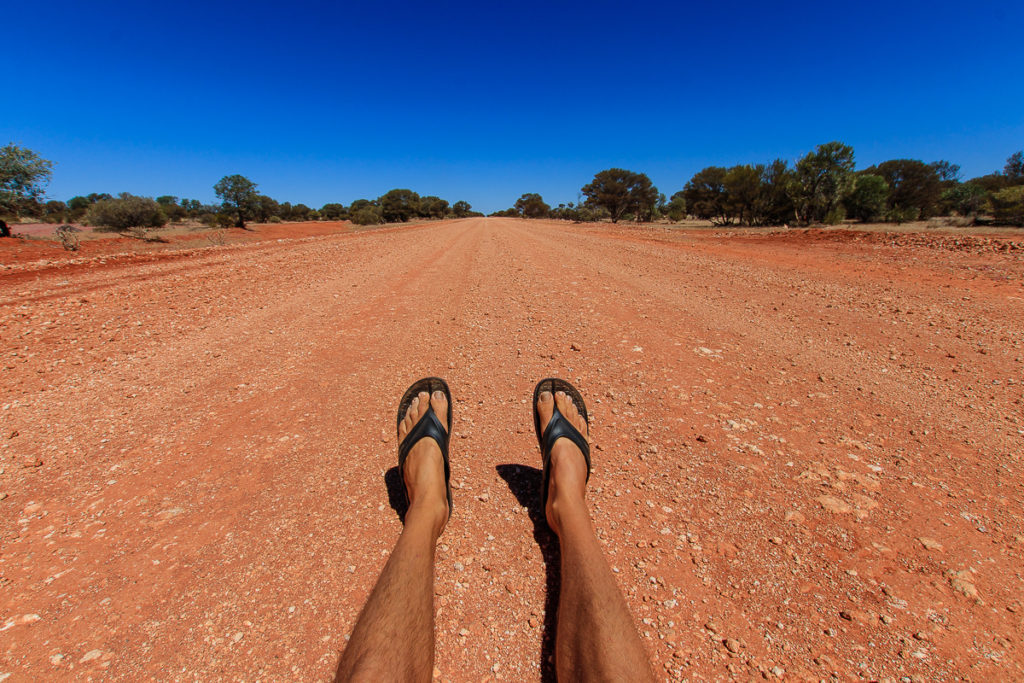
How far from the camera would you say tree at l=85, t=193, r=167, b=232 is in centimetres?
2528

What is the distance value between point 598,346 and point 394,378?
7.98 ft

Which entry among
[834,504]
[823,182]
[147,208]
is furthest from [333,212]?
[834,504]

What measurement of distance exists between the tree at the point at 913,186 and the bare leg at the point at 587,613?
130 feet

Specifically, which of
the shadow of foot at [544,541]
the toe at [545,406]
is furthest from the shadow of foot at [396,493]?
the toe at [545,406]

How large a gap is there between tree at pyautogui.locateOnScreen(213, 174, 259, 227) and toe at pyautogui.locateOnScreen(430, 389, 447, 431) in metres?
42.9

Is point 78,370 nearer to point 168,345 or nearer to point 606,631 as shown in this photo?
point 168,345

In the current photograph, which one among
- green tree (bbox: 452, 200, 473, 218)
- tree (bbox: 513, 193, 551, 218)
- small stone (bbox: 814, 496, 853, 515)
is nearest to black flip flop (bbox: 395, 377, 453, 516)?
small stone (bbox: 814, 496, 853, 515)

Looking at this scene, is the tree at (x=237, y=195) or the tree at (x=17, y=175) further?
the tree at (x=237, y=195)

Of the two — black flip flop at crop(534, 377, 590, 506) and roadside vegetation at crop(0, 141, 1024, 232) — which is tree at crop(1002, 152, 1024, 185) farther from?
black flip flop at crop(534, 377, 590, 506)

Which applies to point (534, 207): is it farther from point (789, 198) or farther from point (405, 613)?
point (405, 613)

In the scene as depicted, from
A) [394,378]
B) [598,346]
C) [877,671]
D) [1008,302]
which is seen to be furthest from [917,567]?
[1008,302]

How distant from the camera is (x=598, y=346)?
4566 mm

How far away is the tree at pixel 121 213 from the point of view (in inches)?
995

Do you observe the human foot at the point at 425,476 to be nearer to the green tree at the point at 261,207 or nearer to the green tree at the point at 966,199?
the green tree at the point at 966,199
